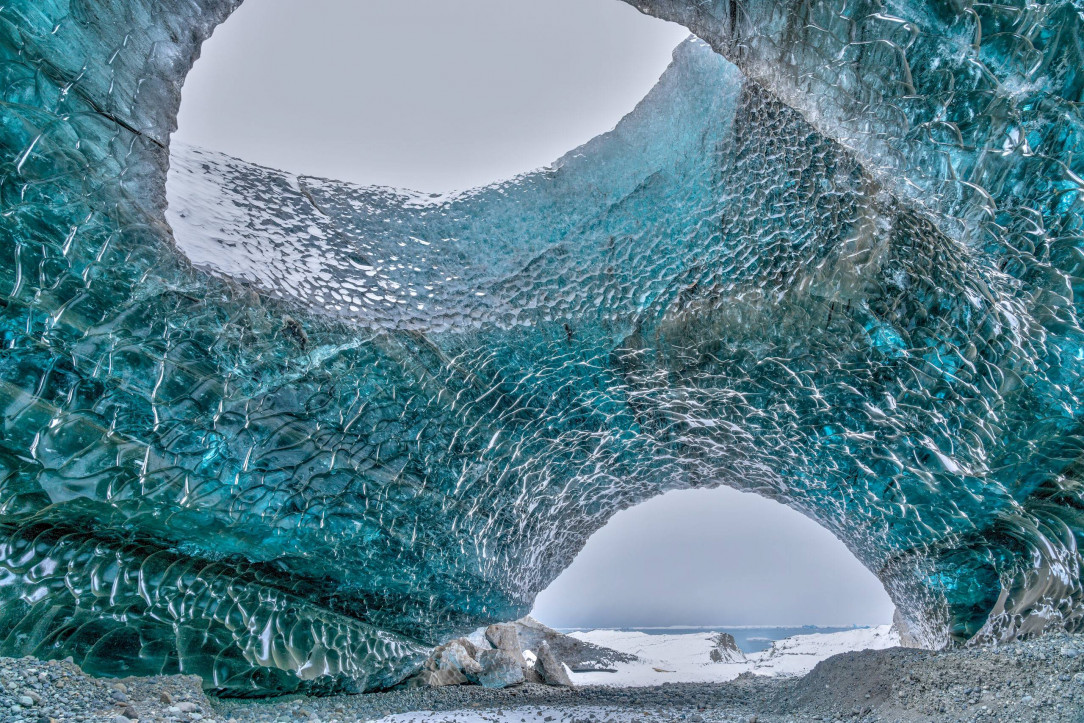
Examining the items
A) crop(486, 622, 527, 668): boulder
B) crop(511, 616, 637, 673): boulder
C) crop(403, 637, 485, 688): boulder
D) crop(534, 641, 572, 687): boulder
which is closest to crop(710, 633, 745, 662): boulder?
crop(511, 616, 637, 673): boulder

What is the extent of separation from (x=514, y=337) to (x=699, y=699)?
2928mm

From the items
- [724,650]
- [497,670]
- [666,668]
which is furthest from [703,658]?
[497,670]

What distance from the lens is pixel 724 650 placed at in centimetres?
909

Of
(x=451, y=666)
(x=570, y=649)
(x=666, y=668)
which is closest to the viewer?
(x=451, y=666)

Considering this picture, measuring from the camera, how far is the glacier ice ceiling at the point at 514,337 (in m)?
2.17

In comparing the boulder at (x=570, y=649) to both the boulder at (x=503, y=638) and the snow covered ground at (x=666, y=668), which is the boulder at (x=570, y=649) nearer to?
the snow covered ground at (x=666, y=668)

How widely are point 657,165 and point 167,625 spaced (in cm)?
387

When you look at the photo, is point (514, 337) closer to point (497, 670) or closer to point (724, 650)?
point (497, 670)

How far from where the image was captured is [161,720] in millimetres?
1983

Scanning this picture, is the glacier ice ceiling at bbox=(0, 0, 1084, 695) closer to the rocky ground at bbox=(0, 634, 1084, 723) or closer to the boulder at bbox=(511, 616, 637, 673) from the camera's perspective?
the rocky ground at bbox=(0, 634, 1084, 723)

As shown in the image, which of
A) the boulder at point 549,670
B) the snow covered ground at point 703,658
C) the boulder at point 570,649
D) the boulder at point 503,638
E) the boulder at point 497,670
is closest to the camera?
the boulder at point 497,670

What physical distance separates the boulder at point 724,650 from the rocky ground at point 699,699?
4.74 m

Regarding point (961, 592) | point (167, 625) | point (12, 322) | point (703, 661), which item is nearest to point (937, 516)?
point (961, 592)

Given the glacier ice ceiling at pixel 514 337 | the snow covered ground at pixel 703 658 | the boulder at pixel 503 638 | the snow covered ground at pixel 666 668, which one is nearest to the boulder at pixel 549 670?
the boulder at pixel 503 638
